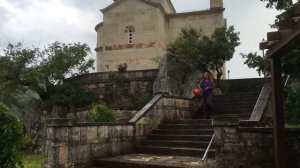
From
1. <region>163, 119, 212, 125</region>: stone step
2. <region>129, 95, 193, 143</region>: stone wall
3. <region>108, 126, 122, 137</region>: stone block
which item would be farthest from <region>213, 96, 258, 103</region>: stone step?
<region>108, 126, 122, 137</region>: stone block

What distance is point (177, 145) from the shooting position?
1049 cm

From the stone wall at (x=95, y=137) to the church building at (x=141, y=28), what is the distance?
12.5 metres

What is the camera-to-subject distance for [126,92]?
19203 millimetres

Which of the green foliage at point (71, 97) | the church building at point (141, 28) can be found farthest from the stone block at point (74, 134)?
the church building at point (141, 28)

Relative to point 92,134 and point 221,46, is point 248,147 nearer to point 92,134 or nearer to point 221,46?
point 92,134

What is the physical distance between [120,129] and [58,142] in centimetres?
261

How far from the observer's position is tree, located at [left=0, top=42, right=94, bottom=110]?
18516mm

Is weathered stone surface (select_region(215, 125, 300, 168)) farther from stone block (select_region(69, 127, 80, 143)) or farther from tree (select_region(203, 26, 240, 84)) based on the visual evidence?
tree (select_region(203, 26, 240, 84))

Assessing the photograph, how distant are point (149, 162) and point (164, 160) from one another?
562mm

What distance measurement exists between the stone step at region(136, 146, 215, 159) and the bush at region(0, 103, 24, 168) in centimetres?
532

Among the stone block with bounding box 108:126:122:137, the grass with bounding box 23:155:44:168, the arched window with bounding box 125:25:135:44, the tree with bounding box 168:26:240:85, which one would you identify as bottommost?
the grass with bounding box 23:155:44:168

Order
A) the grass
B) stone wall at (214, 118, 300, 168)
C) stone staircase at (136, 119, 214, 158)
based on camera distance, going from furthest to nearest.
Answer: the grass
stone staircase at (136, 119, 214, 158)
stone wall at (214, 118, 300, 168)

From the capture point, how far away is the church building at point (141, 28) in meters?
25.2

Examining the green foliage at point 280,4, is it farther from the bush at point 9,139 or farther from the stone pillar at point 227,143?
the bush at point 9,139
